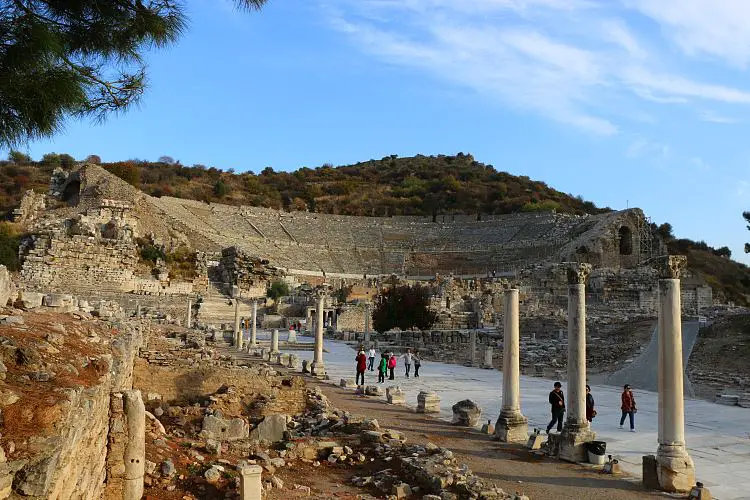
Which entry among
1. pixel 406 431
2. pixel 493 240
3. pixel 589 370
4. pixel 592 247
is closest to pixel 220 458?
pixel 406 431

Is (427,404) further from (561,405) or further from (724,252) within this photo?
(724,252)

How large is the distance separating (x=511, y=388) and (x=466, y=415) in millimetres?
1397

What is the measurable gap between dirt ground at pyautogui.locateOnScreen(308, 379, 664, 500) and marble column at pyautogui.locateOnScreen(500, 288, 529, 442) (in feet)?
1.21

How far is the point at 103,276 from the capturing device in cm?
4106

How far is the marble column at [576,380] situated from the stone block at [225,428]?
200 inches

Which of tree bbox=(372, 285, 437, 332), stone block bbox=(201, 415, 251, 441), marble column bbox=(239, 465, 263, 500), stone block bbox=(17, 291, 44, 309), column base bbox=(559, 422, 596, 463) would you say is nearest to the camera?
marble column bbox=(239, 465, 263, 500)

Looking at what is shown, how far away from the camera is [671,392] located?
8.65m

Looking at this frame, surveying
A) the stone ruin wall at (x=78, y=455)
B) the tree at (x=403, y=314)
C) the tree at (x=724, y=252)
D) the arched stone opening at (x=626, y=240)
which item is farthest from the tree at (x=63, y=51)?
the tree at (x=724, y=252)

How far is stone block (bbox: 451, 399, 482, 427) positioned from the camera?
1252 cm

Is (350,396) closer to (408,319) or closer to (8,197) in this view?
(408,319)

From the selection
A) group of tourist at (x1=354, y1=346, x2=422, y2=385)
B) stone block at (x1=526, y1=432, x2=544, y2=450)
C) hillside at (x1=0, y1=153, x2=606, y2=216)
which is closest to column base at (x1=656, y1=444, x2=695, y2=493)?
stone block at (x1=526, y1=432, x2=544, y2=450)

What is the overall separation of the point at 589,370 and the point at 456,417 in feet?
46.0

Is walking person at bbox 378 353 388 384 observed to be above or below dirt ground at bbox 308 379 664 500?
above

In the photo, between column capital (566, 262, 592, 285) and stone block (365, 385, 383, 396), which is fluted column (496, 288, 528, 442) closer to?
column capital (566, 262, 592, 285)
